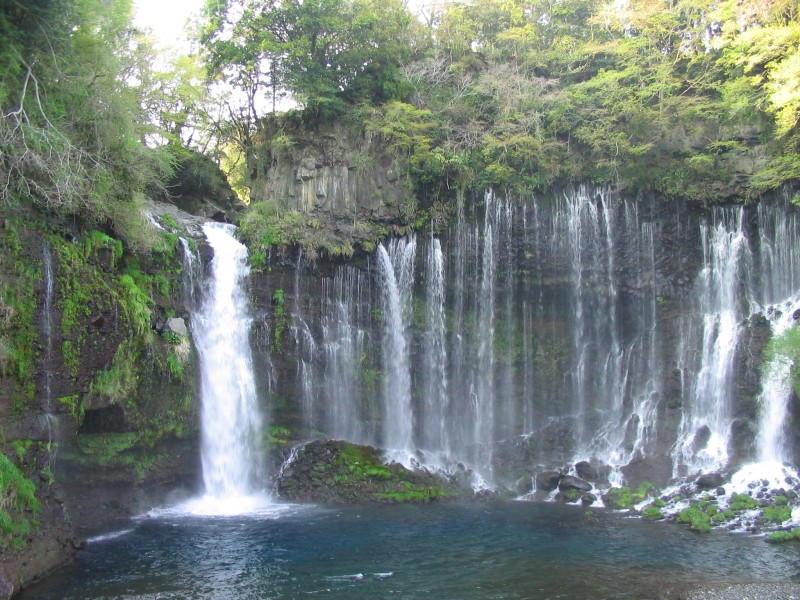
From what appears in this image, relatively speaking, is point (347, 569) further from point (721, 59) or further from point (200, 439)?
point (721, 59)

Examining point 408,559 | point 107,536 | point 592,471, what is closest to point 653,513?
point 592,471

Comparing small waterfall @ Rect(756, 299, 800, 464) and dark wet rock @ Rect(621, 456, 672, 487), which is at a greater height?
small waterfall @ Rect(756, 299, 800, 464)

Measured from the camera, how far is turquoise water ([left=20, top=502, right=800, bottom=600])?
11.1m

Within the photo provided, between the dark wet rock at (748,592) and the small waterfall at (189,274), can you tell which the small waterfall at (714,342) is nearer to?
the dark wet rock at (748,592)

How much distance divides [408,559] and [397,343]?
Answer: 34.6 feet

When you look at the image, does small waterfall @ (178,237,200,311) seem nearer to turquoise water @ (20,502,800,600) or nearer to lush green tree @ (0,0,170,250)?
lush green tree @ (0,0,170,250)

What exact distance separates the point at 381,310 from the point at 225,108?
11854 mm

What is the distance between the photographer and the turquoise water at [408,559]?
1108 cm

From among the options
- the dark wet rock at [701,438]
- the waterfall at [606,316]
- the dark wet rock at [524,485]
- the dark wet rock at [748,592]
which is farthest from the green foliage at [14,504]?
the dark wet rock at [701,438]

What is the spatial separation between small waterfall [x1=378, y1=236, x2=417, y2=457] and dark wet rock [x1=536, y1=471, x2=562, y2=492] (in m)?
4.54

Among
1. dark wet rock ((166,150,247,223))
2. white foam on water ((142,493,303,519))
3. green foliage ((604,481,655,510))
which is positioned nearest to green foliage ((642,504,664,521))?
green foliage ((604,481,655,510))

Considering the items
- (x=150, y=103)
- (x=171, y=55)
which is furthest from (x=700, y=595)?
(x=171, y=55)

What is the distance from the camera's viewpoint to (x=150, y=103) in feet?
71.4

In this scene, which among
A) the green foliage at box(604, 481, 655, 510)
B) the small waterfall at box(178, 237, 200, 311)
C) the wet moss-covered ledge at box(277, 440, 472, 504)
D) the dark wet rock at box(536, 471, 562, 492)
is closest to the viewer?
the green foliage at box(604, 481, 655, 510)
